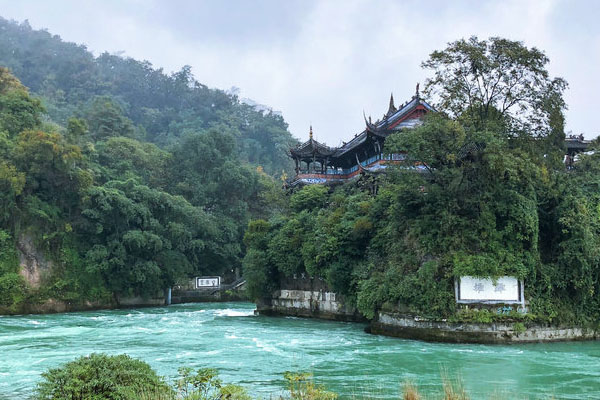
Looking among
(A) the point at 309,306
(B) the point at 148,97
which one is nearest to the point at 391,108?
(A) the point at 309,306

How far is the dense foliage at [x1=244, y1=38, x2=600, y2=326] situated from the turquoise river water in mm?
2008

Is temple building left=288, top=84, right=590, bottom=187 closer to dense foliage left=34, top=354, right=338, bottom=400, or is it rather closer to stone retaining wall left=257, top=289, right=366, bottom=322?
stone retaining wall left=257, top=289, right=366, bottom=322

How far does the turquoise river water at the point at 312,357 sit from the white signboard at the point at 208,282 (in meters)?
17.3

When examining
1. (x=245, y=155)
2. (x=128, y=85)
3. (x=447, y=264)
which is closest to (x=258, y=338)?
(x=447, y=264)

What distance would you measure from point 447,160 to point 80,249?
26.0 metres

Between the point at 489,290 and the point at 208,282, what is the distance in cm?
2807

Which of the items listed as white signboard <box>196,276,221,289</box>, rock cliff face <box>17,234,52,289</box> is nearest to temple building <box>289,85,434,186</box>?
white signboard <box>196,276,221,289</box>

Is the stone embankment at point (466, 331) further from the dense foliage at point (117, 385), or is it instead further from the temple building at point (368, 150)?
the dense foliage at point (117, 385)

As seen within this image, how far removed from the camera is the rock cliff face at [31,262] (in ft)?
112

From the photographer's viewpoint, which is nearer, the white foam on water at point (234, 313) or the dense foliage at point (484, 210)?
the dense foliage at point (484, 210)

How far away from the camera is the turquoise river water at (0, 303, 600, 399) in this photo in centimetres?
1295

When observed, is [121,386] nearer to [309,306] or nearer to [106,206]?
[309,306]

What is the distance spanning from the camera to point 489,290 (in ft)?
65.5

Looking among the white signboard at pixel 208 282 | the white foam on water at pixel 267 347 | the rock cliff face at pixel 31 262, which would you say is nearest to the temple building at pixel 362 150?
Answer: the white signboard at pixel 208 282
